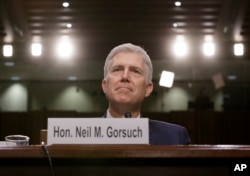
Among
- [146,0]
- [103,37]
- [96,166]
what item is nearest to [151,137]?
[96,166]

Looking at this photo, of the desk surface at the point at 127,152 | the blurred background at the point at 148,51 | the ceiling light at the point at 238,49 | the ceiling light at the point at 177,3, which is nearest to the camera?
the desk surface at the point at 127,152

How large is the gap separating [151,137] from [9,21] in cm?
685

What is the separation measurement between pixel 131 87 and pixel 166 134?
0.25m

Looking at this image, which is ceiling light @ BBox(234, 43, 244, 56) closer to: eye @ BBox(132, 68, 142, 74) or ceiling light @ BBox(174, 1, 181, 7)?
ceiling light @ BBox(174, 1, 181, 7)

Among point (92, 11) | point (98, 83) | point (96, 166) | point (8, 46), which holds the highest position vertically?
point (92, 11)

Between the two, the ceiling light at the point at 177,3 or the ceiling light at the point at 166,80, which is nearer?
the ceiling light at the point at 177,3

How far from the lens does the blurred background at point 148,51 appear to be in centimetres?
788

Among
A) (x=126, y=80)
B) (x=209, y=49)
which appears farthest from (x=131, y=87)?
(x=209, y=49)

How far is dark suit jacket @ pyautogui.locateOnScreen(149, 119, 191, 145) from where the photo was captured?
1767mm

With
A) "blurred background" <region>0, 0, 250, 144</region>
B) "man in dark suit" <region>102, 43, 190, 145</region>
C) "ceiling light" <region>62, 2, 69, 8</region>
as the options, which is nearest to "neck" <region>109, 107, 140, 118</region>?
"man in dark suit" <region>102, 43, 190, 145</region>

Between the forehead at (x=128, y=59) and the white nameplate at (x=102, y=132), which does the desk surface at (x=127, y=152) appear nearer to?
the white nameplate at (x=102, y=132)

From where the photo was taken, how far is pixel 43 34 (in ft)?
27.6

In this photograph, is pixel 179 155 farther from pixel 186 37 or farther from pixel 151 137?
pixel 186 37

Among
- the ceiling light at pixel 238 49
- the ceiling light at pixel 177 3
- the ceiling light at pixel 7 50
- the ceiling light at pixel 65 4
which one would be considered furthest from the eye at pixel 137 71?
the ceiling light at pixel 7 50
